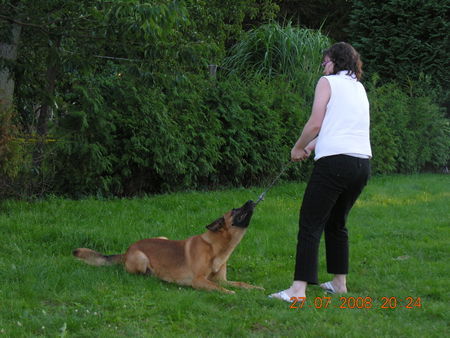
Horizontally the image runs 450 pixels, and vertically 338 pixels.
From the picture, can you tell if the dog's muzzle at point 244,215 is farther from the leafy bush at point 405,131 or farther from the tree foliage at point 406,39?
the tree foliage at point 406,39

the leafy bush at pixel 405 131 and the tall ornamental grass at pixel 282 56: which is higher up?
the tall ornamental grass at pixel 282 56

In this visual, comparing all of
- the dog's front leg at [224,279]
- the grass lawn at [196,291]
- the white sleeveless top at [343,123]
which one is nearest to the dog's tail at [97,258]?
the grass lawn at [196,291]

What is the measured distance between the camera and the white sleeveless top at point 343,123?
4.90m

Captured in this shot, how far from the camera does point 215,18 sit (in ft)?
39.3

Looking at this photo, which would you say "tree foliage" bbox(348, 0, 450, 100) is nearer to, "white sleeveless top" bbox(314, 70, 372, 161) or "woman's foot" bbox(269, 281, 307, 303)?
"white sleeveless top" bbox(314, 70, 372, 161)

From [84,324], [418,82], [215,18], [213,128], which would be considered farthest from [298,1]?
[84,324]

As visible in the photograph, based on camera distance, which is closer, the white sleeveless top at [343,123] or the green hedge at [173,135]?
the white sleeveless top at [343,123]

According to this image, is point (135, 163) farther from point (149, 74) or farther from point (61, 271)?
point (61, 271)

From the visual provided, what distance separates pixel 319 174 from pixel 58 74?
5932 millimetres

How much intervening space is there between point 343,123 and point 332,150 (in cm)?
25

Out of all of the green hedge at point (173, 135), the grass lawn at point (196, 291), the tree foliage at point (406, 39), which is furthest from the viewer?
the tree foliage at point (406, 39)

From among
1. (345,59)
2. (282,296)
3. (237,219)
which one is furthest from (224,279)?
(345,59)

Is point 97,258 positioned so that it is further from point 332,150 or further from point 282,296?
point 332,150
